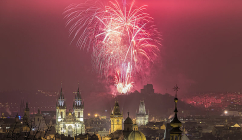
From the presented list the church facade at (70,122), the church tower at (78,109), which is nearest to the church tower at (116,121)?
the church facade at (70,122)

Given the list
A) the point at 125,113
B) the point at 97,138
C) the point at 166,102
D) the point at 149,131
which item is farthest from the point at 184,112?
the point at 97,138

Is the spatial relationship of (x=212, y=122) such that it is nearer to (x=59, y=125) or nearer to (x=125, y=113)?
(x=125, y=113)

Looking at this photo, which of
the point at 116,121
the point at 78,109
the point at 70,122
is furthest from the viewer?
the point at 78,109

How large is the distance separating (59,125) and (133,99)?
7306 cm

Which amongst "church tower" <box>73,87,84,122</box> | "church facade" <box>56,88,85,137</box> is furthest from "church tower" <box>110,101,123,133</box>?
"church tower" <box>73,87,84,122</box>

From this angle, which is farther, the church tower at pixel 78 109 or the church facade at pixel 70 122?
the church tower at pixel 78 109

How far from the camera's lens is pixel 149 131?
104 meters

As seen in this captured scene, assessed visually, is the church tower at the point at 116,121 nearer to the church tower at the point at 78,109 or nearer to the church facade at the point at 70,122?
the church facade at the point at 70,122

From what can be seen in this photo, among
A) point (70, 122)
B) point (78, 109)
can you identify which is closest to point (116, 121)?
point (70, 122)

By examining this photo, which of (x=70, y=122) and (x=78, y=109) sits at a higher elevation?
(x=78, y=109)

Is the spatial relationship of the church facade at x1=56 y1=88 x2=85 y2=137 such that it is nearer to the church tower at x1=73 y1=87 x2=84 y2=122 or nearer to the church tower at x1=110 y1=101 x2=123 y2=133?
the church tower at x1=73 y1=87 x2=84 y2=122

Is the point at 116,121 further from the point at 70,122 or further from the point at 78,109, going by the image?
the point at 78,109

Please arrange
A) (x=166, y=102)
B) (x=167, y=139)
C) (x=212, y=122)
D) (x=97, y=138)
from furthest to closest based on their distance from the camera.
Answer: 1. (x=166, y=102)
2. (x=212, y=122)
3. (x=97, y=138)
4. (x=167, y=139)

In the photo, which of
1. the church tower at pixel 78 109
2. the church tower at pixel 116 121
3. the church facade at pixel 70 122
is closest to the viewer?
the church tower at pixel 116 121
